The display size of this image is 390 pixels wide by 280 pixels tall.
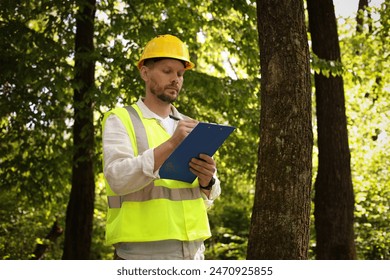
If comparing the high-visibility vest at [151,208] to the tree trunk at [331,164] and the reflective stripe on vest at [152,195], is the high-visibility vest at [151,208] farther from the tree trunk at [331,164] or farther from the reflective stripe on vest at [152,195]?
the tree trunk at [331,164]

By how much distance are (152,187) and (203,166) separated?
322 mm

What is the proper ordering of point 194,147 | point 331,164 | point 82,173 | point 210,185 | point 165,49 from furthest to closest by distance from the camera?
point 82,173
point 331,164
point 165,49
point 210,185
point 194,147

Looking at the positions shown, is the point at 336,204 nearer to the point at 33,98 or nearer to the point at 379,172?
the point at 33,98

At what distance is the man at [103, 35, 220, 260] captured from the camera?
3.38 m

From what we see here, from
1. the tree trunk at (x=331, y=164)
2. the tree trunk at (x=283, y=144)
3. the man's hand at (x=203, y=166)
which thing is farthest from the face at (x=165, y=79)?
the tree trunk at (x=331, y=164)

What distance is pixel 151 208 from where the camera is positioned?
356cm

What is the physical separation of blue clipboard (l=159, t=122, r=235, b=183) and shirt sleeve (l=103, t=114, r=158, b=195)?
113 mm

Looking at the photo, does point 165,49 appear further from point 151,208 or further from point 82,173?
point 82,173

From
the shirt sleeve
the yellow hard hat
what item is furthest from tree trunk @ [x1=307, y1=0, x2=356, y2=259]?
the shirt sleeve

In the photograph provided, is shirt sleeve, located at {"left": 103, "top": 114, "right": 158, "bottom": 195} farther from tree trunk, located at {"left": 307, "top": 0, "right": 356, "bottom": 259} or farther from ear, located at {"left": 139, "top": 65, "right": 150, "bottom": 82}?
tree trunk, located at {"left": 307, "top": 0, "right": 356, "bottom": 259}

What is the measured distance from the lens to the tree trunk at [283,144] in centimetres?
438

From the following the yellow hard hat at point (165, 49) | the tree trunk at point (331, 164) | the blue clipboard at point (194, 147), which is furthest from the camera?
the tree trunk at point (331, 164)

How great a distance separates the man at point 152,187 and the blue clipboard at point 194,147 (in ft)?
0.17

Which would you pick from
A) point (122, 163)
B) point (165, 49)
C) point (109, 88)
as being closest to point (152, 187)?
point (122, 163)
